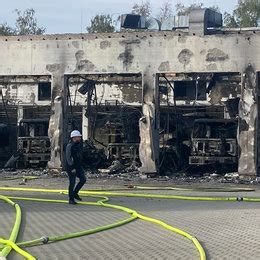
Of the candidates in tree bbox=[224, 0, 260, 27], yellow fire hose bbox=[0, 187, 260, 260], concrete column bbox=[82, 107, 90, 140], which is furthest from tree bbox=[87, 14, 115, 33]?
yellow fire hose bbox=[0, 187, 260, 260]

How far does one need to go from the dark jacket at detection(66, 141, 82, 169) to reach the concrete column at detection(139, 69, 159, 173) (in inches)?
398

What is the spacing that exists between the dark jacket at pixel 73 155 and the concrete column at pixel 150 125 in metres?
10.1

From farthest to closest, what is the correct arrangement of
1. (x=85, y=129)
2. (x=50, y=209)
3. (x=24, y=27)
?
(x=24, y=27)
(x=85, y=129)
(x=50, y=209)

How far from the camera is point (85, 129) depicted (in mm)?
36125

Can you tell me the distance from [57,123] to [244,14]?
4662 cm

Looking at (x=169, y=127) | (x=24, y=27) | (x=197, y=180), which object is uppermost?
(x=24, y=27)

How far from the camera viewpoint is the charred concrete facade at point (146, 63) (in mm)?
24266

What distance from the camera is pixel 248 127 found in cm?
2425

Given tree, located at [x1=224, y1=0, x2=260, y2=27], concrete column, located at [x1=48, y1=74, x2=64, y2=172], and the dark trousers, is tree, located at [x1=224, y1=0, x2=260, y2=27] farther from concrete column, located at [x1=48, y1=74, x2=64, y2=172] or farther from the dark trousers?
the dark trousers

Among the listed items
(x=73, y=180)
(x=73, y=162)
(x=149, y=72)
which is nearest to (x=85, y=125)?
(x=149, y=72)

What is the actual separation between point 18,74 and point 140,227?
16.9 metres

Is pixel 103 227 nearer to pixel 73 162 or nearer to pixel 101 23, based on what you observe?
pixel 73 162

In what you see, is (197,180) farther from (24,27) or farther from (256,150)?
(24,27)

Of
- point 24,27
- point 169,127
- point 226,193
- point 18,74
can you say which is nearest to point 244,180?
point 226,193
